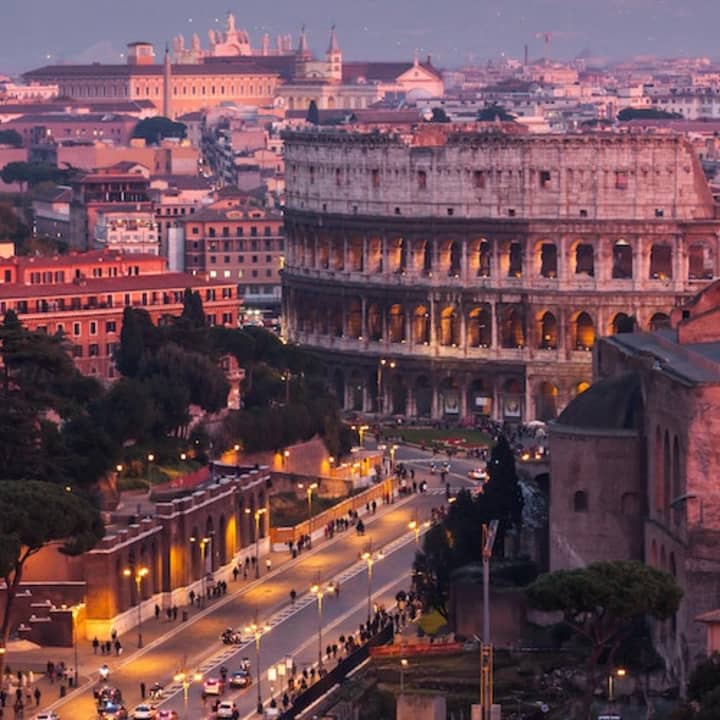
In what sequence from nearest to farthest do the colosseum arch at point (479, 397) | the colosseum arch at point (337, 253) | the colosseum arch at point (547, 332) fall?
the colosseum arch at point (479, 397) → the colosseum arch at point (547, 332) → the colosseum arch at point (337, 253)

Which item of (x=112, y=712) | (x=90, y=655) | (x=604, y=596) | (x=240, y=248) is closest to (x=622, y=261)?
(x=240, y=248)

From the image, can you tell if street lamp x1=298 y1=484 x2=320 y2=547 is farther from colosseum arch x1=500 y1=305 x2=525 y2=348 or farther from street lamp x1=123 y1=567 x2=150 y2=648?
colosseum arch x1=500 y1=305 x2=525 y2=348

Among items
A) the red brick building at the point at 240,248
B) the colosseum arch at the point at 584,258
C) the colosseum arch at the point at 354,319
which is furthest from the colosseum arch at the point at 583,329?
the red brick building at the point at 240,248

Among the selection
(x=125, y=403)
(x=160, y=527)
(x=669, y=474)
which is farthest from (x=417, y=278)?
(x=669, y=474)

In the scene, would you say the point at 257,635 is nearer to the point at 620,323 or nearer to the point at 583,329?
the point at 620,323

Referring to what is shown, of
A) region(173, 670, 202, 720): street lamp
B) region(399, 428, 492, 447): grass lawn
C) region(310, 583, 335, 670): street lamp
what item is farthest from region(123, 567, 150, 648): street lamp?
region(399, 428, 492, 447): grass lawn

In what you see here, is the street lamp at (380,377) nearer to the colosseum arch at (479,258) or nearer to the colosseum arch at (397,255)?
the colosseum arch at (479,258)

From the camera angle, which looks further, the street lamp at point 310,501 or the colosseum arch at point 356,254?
the colosseum arch at point 356,254
